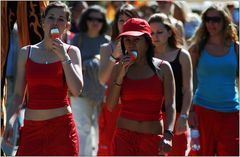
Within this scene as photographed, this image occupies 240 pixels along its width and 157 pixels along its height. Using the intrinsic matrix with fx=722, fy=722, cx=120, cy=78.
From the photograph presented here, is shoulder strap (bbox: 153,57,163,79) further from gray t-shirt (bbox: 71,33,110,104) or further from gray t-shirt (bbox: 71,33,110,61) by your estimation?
gray t-shirt (bbox: 71,33,110,61)

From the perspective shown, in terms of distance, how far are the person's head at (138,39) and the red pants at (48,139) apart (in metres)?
0.75

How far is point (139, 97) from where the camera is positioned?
17.6 feet

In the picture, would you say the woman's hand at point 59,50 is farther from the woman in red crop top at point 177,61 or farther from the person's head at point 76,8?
the person's head at point 76,8

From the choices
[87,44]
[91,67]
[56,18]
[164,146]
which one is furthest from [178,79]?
[87,44]

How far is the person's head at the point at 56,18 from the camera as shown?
5551 millimetres

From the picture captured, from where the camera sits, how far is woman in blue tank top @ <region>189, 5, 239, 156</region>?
6.59 metres

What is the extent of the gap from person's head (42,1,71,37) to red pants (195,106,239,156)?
1747 mm

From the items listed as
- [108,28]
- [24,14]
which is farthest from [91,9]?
[24,14]

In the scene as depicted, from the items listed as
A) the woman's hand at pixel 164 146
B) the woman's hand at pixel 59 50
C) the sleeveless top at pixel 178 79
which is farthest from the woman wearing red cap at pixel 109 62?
the woman's hand at pixel 164 146

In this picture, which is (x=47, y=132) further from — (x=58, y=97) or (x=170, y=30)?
(x=170, y=30)

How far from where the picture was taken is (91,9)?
884 centimetres

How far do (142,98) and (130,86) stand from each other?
13 centimetres

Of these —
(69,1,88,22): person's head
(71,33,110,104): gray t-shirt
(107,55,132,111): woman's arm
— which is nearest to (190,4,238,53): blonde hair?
(107,55,132,111): woman's arm

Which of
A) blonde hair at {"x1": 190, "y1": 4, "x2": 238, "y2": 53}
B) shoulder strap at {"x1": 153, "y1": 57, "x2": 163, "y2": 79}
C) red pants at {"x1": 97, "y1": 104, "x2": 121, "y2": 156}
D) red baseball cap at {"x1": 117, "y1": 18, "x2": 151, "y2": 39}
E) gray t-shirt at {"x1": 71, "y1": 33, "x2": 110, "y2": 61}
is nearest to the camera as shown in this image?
Answer: red baseball cap at {"x1": 117, "y1": 18, "x2": 151, "y2": 39}
